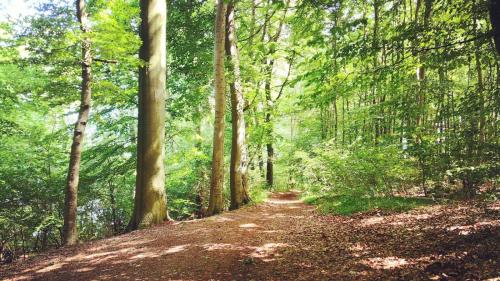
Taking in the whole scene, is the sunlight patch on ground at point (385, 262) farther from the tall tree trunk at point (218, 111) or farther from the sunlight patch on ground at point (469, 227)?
the tall tree trunk at point (218, 111)

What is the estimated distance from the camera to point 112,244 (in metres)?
7.25

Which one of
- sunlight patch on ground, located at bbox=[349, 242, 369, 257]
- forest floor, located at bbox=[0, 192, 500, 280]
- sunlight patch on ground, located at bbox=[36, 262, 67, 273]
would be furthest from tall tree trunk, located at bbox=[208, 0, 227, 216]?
sunlight patch on ground, located at bbox=[349, 242, 369, 257]

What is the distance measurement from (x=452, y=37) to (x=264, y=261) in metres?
4.38

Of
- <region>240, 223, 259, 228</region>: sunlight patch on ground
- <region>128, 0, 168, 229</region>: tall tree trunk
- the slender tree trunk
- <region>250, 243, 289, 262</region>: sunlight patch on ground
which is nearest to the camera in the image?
<region>250, 243, 289, 262</region>: sunlight patch on ground

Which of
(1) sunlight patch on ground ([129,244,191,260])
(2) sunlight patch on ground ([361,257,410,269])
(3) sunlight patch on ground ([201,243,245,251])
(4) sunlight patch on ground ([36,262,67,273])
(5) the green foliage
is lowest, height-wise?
(4) sunlight patch on ground ([36,262,67,273])

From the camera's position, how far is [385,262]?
4.21 meters

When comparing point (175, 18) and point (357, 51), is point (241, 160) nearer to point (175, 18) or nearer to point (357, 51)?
point (175, 18)

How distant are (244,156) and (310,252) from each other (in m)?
7.27

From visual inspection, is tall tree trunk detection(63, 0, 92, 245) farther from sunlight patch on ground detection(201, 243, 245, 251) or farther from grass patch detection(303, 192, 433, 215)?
grass patch detection(303, 192, 433, 215)

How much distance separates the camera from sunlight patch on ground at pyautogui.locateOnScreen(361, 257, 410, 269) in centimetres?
405

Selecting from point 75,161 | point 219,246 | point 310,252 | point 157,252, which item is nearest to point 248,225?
point 219,246

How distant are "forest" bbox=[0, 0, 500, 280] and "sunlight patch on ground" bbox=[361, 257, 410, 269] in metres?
0.04

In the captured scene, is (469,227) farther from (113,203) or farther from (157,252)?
(113,203)

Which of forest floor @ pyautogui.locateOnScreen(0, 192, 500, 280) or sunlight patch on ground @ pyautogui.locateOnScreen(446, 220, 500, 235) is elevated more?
sunlight patch on ground @ pyautogui.locateOnScreen(446, 220, 500, 235)
